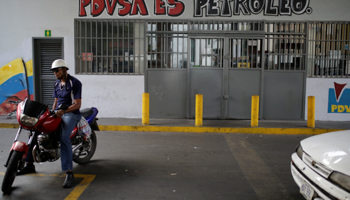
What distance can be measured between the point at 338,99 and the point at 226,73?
13.2 feet

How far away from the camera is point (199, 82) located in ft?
30.0

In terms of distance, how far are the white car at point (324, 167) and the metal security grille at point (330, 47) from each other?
664 cm

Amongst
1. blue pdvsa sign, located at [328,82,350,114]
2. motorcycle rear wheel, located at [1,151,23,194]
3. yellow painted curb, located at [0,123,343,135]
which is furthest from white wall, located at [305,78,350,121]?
motorcycle rear wheel, located at [1,151,23,194]

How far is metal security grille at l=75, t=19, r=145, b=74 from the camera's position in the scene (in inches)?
365

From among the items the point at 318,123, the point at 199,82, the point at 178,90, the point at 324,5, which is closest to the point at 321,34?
the point at 324,5

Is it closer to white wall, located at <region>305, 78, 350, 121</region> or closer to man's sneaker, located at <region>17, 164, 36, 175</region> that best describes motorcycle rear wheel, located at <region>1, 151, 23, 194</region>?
man's sneaker, located at <region>17, 164, 36, 175</region>

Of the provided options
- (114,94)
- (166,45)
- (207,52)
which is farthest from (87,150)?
(207,52)

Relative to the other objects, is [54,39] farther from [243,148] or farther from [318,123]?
[318,123]

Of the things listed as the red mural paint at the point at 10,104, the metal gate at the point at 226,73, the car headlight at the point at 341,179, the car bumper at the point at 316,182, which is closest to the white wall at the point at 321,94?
the metal gate at the point at 226,73

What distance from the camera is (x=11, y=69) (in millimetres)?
9398

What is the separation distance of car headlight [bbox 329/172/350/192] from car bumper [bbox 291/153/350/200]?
41 mm

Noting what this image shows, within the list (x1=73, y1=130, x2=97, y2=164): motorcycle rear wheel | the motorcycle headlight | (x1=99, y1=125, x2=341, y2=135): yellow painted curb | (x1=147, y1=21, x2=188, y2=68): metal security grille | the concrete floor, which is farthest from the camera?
(x1=147, y1=21, x2=188, y2=68): metal security grille

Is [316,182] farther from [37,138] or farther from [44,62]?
[44,62]

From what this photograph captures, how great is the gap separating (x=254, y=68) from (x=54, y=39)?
7.23 metres
